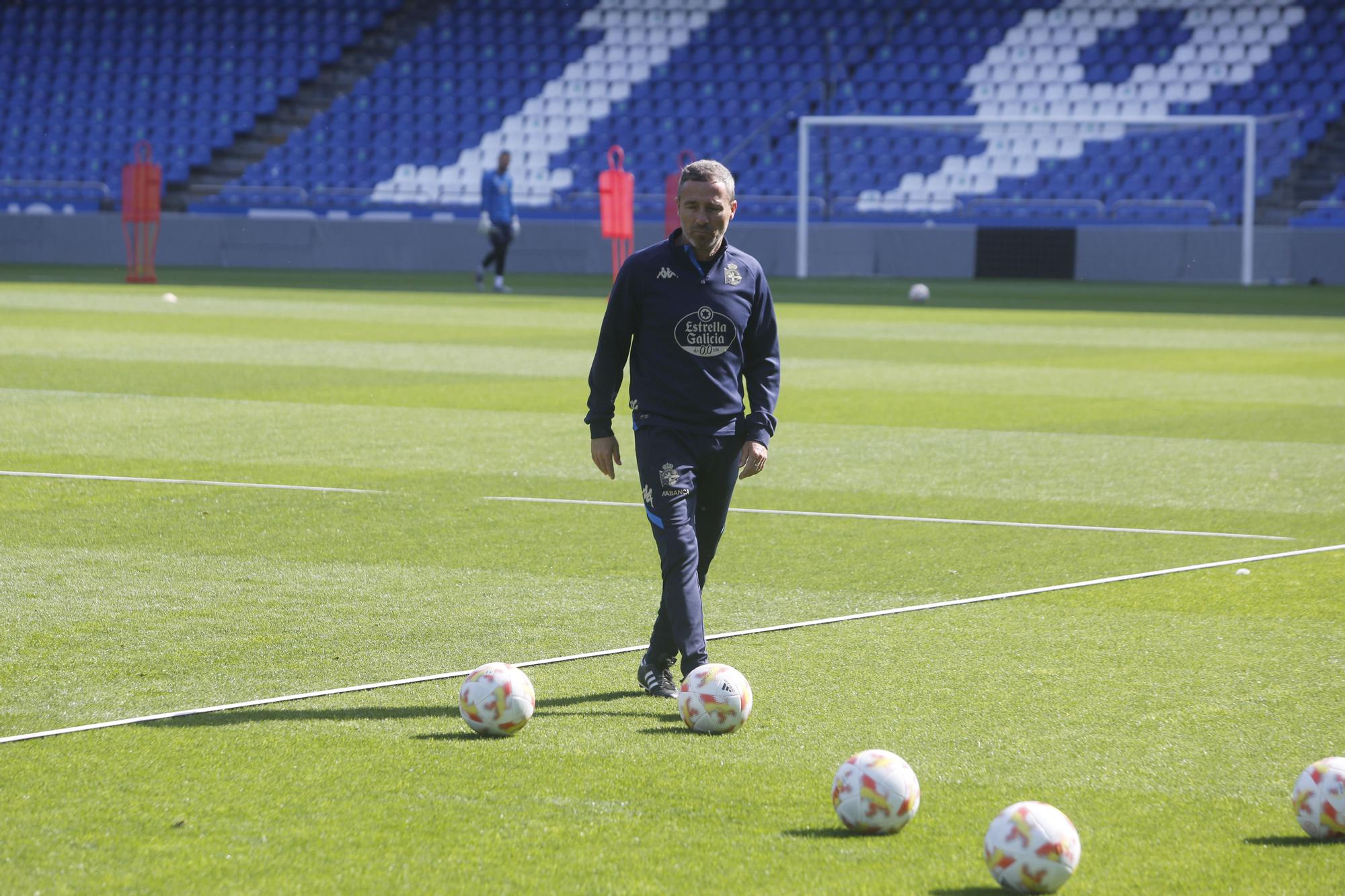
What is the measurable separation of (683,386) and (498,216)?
76.2 feet

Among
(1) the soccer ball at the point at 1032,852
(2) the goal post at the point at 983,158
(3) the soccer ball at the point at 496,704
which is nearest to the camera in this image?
(1) the soccer ball at the point at 1032,852

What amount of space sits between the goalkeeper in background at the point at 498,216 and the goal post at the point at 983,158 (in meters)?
6.32

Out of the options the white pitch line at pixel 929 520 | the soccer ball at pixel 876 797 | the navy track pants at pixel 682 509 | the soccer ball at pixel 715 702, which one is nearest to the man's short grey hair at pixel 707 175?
the navy track pants at pixel 682 509

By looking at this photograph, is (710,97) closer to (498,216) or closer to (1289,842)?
(498,216)

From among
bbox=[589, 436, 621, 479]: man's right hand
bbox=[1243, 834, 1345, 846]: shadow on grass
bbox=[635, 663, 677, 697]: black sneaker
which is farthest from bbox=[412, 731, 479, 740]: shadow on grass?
bbox=[1243, 834, 1345, 846]: shadow on grass

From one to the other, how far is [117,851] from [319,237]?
3256 cm

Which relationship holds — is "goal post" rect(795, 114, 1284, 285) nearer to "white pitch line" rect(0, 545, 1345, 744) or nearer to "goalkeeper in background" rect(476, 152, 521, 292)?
"goalkeeper in background" rect(476, 152, 521, 292)

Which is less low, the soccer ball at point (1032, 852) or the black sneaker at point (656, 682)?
the soccer ball at point (1032, 852)

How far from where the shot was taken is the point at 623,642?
6.20 m

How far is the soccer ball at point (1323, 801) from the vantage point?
416cm

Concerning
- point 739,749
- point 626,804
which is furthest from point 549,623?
point 626,804

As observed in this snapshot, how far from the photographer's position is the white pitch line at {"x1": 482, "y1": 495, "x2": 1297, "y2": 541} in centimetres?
840

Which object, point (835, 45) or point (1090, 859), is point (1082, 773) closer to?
point (1090, 859)

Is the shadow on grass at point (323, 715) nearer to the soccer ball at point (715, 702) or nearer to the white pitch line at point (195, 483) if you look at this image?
the soccer ball at point (715, 702)
